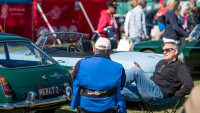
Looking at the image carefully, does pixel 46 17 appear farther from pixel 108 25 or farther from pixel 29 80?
pixel 29 80

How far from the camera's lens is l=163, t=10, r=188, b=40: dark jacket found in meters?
9.86

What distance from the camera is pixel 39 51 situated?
23.0 feet

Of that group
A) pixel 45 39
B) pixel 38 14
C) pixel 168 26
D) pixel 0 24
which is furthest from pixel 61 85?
pixel 38 14

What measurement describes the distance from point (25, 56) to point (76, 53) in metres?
1.23

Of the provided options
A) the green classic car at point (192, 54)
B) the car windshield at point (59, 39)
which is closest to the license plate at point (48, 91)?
the car windshield at point (59, 39)

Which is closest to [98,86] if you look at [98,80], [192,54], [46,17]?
[98,80]

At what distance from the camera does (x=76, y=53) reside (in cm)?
830

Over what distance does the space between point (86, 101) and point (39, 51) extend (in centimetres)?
216

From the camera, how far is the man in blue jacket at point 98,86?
503 cm

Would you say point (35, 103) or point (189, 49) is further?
point (189, 49)

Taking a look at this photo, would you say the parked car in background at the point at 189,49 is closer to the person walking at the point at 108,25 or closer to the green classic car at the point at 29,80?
the person walking at the point at 108,25

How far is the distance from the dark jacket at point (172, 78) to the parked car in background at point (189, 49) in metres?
4.16

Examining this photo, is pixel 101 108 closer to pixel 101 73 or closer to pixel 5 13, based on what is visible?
pixel 101 73

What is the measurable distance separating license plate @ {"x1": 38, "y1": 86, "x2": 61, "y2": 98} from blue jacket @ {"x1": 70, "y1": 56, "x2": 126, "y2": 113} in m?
1.22
